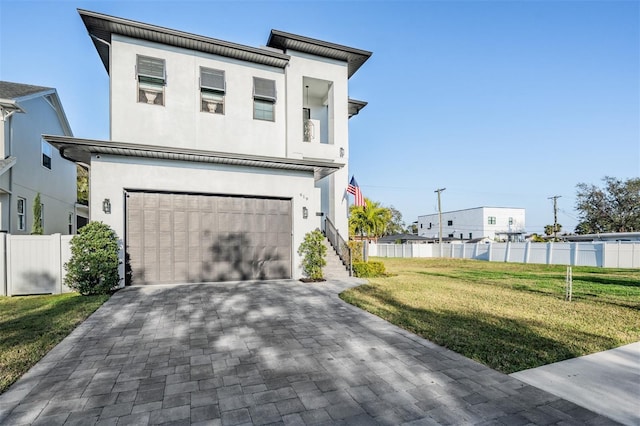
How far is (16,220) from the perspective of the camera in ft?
39.1

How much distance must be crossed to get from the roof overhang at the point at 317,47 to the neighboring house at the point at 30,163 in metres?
10.1

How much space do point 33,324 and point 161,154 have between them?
503 cm

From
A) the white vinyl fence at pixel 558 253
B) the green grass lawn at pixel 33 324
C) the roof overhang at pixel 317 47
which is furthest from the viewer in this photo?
the white vinyl fence at pixel 558 253

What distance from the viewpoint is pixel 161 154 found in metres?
8.72

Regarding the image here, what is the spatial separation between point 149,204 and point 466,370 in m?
8.97

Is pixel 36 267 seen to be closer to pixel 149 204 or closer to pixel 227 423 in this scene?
pixel 149 204

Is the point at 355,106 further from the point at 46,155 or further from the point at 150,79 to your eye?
the point at 46,155

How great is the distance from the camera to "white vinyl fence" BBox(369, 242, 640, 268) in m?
18.0

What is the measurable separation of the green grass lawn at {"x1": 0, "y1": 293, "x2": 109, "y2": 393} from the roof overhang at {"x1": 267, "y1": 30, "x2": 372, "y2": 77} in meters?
10.8

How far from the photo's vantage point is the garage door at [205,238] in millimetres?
8859

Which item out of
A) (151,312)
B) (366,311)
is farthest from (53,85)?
(366,311)

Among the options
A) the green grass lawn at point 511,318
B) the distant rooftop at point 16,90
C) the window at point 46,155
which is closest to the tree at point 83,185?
the window at point 46,155

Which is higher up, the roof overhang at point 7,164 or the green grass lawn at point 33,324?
the roof overhang at point 7,164

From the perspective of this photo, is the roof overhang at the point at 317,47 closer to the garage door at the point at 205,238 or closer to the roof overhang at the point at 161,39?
the roof overhang at the point at 161,39
